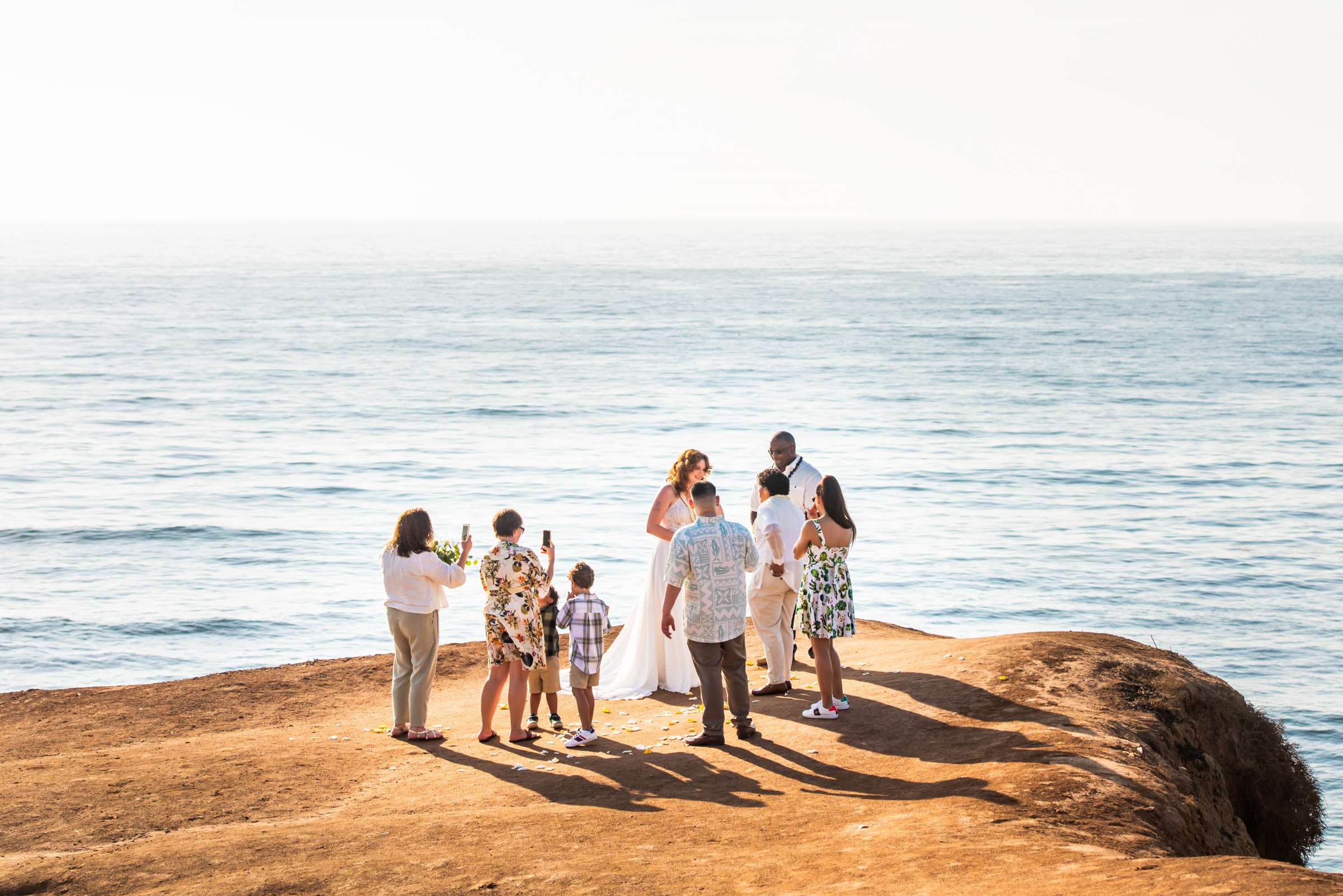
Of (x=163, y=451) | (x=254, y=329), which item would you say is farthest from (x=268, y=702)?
(x=254, y=329)

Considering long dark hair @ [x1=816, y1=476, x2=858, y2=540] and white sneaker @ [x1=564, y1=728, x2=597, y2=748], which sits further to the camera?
white sneaker @ [x1=564, y1=728, x2=597, y2=748]

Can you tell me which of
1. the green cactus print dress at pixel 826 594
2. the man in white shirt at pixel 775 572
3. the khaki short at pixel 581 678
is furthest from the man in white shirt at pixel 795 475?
the khaki short at pixel 581 678

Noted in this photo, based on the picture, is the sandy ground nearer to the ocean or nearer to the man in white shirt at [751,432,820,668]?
the man in white shirt at [751,432,820,668]

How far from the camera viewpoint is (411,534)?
354 inches

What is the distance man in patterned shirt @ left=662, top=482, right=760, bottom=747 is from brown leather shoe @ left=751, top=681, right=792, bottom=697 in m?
1.39

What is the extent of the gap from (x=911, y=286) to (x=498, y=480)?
306 ft

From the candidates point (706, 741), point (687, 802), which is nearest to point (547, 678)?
point (706, 741)

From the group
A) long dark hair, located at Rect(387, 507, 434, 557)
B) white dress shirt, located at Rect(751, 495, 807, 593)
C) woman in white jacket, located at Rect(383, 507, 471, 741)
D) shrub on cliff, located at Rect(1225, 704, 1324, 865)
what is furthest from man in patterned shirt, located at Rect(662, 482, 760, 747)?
shrub on cliff, located at Rect(1225, 704, 1324, 865)

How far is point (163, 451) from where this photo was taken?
36.7 m

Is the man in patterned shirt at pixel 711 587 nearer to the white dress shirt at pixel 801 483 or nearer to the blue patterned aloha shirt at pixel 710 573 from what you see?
the blue patterned aloha shirt at pixel 710 573

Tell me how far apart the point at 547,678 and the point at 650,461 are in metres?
25.7

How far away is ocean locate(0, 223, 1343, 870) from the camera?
20.0 m

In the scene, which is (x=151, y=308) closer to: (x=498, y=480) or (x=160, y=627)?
(x=498, y=480)

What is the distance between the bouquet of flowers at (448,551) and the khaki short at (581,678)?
47.9 inches
